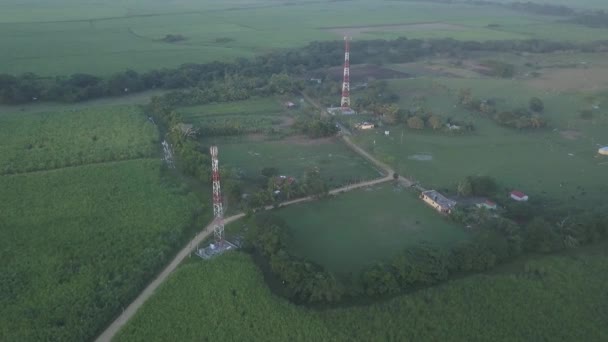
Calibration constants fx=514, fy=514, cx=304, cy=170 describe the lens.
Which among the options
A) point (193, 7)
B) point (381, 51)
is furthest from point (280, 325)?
point (193, 7)

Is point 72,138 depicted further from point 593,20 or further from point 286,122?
point 593,20

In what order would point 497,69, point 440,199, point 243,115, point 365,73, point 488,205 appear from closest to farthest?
point 488,205, point 440,199, point 243,115, point 365,73, point 497,69

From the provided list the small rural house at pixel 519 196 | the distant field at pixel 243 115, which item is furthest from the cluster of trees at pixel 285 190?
the small rural house at pixel 519 196

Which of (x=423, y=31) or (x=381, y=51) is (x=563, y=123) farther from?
(x=423, y=31)

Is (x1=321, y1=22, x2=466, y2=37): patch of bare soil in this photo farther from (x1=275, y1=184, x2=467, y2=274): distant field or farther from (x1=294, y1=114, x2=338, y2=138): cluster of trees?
(x1=275, y1=184, x2=467, y2=274): distant field

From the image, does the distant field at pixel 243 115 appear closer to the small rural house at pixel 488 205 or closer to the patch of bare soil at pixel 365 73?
the patch of bare soil at pixel 365 73

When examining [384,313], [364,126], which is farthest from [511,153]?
[384,313]
